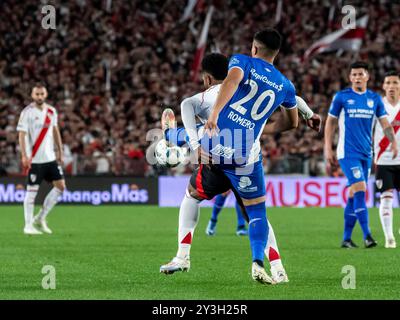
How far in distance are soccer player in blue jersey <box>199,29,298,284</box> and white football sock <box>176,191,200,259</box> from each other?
0.42m

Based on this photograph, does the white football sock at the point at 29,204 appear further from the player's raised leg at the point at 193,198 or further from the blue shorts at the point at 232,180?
the blue shorts at the point at 232,180

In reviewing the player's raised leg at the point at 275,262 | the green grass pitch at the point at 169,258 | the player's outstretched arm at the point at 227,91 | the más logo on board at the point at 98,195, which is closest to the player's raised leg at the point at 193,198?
the green grass pitch at the point at 169,258

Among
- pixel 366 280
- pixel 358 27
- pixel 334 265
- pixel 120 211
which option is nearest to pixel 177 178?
pixel 120 211

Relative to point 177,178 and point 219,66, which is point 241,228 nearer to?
point 219,66

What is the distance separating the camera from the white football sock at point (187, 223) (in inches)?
354

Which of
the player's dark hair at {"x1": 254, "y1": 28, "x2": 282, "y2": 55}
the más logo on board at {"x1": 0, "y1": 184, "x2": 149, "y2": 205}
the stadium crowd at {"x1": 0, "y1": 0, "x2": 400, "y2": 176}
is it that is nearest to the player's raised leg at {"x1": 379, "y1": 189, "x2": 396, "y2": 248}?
the player's dark hair at {"x1": 254, "y1": 28, "x2": 282, "y2": 55}

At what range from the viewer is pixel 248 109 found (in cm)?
838

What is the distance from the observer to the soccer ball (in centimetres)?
889

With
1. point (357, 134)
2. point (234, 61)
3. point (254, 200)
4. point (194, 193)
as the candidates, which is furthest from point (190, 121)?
point (357, 134)

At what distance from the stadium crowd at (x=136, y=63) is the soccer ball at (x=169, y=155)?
50.3 feet

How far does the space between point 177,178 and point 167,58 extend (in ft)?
22.4

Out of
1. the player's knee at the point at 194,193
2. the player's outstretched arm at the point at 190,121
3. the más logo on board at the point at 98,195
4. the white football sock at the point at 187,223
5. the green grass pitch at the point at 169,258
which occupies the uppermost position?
the player's outstretched arm at the point at 190,121

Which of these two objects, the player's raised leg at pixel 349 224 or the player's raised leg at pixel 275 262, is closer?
the player's raised leg at pixel 275 262

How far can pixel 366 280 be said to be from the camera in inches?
350
